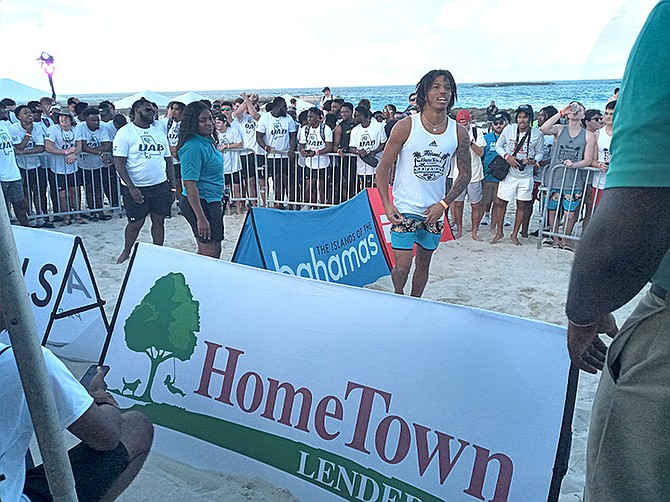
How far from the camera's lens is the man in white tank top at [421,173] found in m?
4.03

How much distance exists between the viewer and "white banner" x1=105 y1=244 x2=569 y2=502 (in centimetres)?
200

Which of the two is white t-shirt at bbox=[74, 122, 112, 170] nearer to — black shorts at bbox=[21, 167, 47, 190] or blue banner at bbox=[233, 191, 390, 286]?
black shorts at bbox=[21, 167, 47, 190]

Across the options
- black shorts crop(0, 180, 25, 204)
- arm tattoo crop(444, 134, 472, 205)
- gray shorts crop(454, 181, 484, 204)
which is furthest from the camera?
gray shorts crop(454, 181, 484, 204)

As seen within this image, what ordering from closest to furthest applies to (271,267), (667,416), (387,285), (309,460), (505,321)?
(667,416), (505,321), (309,460), (271,267), (387,285)

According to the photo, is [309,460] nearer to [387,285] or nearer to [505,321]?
[505,321]

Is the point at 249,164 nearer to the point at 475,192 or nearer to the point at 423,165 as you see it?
the point at 475,192

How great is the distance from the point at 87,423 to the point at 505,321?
1.59 m

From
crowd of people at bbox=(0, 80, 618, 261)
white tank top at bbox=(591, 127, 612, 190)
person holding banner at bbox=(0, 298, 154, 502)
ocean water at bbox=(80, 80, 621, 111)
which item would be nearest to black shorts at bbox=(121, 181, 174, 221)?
crowd of people at bbox=(0, 80, 618, 261)

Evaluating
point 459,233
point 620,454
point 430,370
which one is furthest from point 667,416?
point 459,233

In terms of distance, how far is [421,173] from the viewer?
4.08 meters

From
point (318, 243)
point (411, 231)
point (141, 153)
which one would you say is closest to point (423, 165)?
point (411, 231)

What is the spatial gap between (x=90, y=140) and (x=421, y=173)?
278 inches

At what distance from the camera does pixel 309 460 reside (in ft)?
7.84

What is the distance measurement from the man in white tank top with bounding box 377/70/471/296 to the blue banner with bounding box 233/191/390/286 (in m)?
0.75
